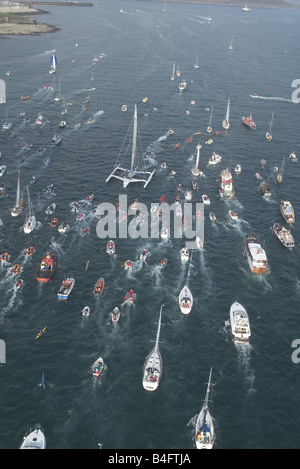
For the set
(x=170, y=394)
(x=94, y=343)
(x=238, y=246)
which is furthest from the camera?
(x=238, y=246)

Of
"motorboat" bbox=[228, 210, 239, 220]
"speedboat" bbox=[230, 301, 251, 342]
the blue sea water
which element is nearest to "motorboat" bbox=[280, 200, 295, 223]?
the blue sea water

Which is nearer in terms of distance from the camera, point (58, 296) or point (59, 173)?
point (58, 296)

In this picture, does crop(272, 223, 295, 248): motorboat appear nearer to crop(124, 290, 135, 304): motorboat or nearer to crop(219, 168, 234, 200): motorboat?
crop(219, 168, 234, 200): motorboat

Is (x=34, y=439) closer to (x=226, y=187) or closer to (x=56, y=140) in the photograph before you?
(x=226, y=187)

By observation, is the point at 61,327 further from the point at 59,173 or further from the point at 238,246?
the point at 59,173

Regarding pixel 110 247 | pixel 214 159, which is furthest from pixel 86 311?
pixel 214 159
